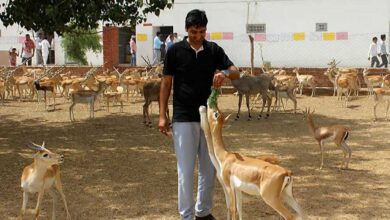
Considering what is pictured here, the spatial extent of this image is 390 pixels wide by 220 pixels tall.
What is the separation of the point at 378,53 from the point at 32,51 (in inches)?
591

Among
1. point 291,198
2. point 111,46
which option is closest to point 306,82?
point 111,46

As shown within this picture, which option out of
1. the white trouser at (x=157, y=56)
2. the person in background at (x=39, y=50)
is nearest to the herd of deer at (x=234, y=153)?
the white trouser at (x=157, y=56)

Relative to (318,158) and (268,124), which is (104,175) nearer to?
(318,158)

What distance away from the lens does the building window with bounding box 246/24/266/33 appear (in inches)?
→ 993

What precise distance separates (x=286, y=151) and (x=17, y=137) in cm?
555

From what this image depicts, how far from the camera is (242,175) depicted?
18.0 feet

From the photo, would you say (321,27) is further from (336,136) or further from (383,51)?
(336,136)

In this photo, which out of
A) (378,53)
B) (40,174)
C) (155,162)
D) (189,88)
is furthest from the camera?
(378,53)

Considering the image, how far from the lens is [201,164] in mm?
5859

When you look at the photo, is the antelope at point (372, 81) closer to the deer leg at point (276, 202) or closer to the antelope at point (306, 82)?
the antelope at point (306, 82)

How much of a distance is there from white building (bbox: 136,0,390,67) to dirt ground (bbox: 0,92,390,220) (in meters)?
7.38

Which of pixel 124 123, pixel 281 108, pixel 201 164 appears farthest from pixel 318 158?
pixel 281 108

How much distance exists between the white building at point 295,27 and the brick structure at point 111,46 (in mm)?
2170

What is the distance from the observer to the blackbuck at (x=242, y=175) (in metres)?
5.29
